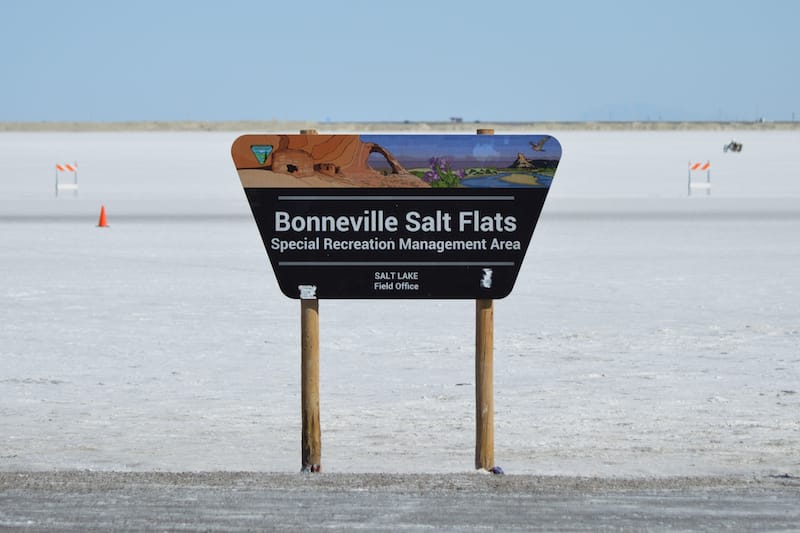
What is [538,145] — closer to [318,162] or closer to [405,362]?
[318,162]

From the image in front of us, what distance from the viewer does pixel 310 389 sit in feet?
25.1

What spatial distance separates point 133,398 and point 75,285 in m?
7.52

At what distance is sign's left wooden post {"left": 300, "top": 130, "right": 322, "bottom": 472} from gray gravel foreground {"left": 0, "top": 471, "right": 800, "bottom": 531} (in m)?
0.33

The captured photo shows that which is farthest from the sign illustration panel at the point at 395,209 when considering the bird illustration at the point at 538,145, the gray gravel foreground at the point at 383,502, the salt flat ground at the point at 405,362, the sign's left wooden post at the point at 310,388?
the salt flat ground at the point at 405,362

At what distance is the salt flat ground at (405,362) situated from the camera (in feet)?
28.5

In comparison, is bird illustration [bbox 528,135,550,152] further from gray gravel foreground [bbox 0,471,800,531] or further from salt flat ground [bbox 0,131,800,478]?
salt flat ground [bbox 0,131,800,478]

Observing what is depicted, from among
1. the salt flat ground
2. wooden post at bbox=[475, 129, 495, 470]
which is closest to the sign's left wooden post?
the salt flat ground

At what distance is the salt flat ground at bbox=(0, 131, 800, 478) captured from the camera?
8.68 m

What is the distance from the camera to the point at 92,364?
12.0 m

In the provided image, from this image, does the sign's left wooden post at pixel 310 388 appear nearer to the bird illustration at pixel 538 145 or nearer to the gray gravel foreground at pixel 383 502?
the gray gravel foreground at pixel 383 502

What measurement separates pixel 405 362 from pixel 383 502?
5.76 meters

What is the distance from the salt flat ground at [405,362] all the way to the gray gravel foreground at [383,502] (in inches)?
38.3

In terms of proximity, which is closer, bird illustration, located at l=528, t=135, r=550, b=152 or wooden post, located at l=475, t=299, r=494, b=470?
bird illustration, located at l=528, t=135, r=550, b=152

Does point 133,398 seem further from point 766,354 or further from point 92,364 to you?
point 766,354
